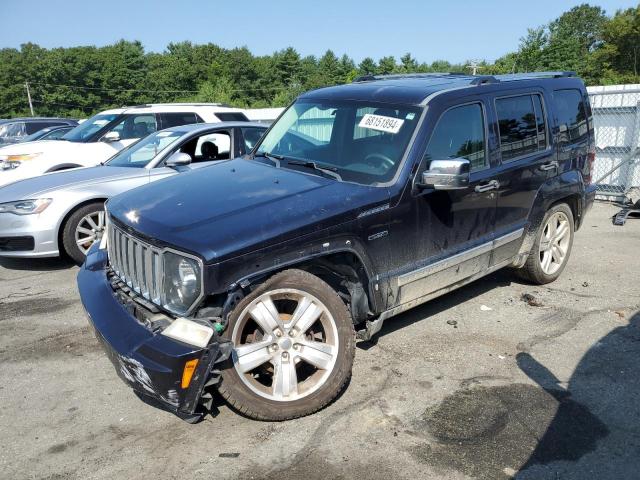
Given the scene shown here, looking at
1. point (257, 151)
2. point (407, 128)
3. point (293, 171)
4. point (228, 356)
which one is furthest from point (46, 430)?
point (407, 128)

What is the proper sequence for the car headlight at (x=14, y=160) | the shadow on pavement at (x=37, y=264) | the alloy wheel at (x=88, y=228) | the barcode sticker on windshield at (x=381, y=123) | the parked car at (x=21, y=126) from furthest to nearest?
1. the parked car at (x=21, y=126)
2. the car headlight at (x=14, y=160)
3. the shadow on pavement at (x=37, y=264)
4. the alloy wheel at (x=88, y=228)
5. the barcode sticker on windshield at (x=381, y=123)

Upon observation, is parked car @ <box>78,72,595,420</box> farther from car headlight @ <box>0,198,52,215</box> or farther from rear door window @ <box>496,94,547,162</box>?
car headlight @ <box>0,198,52,215</box>

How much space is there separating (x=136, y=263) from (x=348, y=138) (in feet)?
6.19

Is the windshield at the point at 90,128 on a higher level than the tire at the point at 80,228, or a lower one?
higher

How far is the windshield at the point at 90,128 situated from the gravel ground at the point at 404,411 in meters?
5.40

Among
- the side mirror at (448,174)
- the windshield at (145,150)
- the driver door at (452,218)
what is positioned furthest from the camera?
the windshield at (145,150)

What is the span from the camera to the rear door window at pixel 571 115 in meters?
5.38

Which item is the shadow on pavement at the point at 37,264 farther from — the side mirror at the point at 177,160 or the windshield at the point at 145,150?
the side mirror at the point at 177,160

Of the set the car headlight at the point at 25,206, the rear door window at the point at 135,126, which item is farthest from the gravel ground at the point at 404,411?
the rear door window at the point at 135,126

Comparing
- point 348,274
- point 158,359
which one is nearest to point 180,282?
point 158,359

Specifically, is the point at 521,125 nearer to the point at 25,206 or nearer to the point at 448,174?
the point at 448,174

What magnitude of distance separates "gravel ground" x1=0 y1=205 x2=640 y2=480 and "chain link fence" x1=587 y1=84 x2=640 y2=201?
225 inches

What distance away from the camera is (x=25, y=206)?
6242 mm

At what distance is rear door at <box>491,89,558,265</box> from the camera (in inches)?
184
